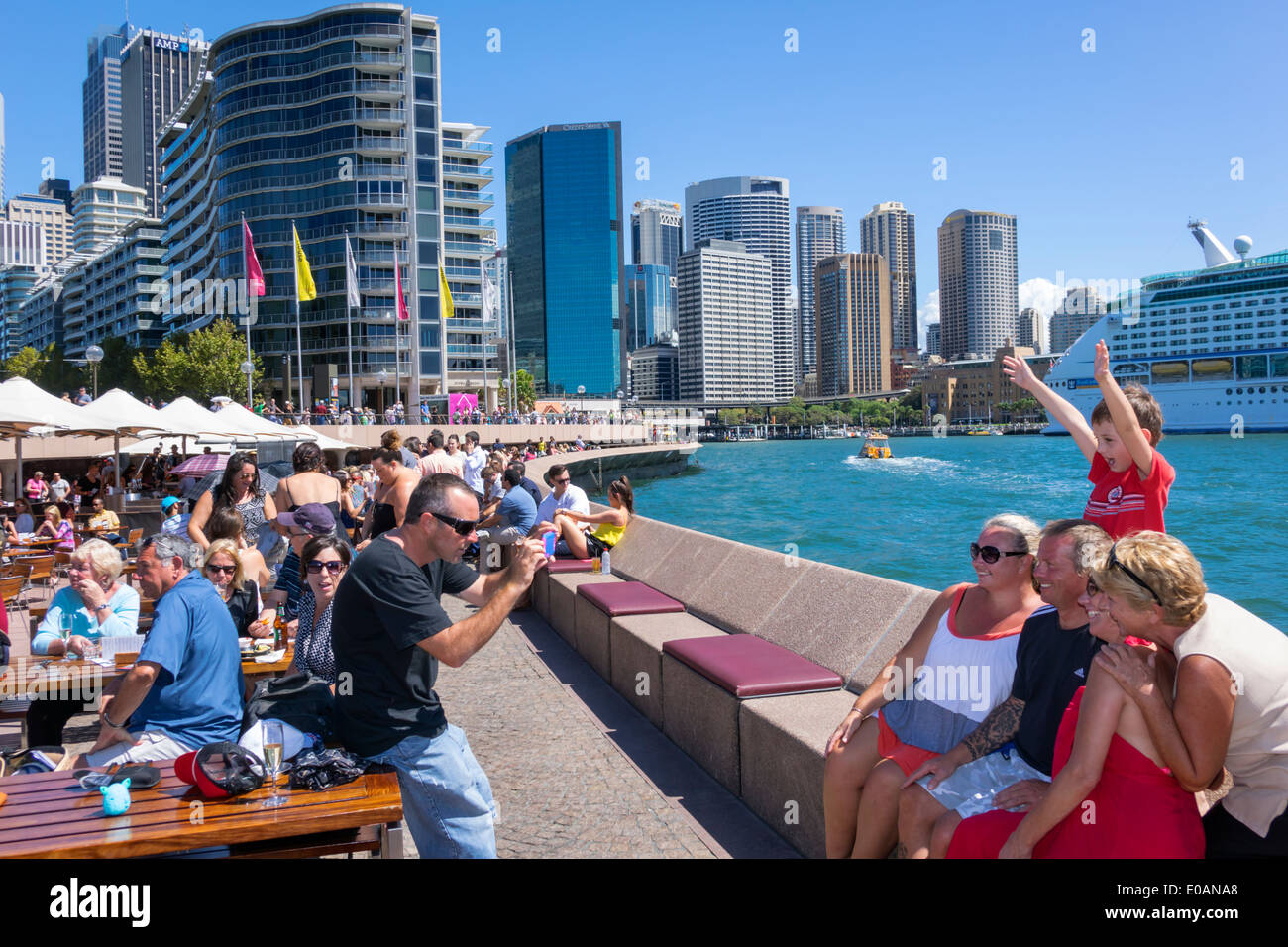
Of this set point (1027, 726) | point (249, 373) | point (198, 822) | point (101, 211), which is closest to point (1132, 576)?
point (1027, 726)

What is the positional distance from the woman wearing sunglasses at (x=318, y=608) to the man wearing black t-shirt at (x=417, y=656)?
1.71m

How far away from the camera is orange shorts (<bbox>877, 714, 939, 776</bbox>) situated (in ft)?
12.4

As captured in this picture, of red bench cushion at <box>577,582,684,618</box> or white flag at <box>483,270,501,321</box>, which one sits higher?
white flag at <box>483,270,501,321</box>

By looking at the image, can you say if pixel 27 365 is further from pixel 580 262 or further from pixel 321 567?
pixel 321 567

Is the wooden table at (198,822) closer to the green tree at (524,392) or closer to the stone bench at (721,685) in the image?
the stone bench at (721,685)

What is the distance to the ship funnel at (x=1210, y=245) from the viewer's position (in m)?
123

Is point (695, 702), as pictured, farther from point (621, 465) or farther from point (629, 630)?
point (621, 465)

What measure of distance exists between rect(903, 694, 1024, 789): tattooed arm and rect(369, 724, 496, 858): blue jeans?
1.64 meters

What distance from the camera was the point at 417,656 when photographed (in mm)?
3533

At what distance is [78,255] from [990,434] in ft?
532

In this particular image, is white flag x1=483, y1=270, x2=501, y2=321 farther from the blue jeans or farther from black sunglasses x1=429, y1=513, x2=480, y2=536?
the blue jeans

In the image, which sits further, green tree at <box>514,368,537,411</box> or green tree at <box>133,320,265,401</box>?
green tree at <box>514,368,537,411</box>

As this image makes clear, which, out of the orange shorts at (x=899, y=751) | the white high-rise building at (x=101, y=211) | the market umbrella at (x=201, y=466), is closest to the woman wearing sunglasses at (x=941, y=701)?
the orange shorts at (x=899, y=751)

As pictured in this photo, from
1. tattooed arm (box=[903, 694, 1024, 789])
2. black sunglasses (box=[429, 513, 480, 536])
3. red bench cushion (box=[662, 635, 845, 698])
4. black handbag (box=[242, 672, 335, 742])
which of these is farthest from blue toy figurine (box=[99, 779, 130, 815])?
red bench cushion (box=[662, 635, 845, 698])
